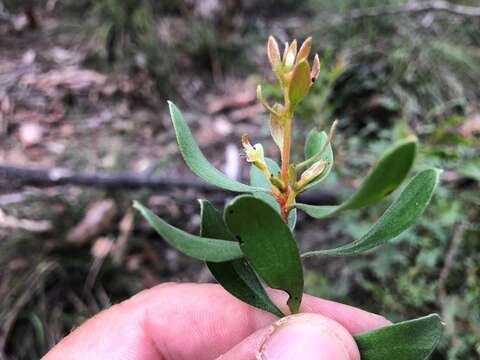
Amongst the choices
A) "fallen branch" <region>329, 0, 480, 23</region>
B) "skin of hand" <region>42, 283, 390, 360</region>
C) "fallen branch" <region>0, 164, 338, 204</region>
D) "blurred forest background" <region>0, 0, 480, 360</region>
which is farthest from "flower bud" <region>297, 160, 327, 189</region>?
"fallen branch" <region>329, 0, 480, 23</region>

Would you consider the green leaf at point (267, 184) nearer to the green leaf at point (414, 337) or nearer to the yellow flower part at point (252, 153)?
the yellow flower part at point (252, 153)

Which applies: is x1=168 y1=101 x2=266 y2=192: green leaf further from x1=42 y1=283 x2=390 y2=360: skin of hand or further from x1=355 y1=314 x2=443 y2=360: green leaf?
x1=42 y1=283 x2=390 y2=360: skin of hand

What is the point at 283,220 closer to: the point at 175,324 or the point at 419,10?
the point at 175,324

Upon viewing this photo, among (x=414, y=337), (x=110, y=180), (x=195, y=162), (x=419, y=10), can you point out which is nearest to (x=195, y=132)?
(x=110, y=180)

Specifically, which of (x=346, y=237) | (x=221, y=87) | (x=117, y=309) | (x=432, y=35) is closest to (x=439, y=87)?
(x=432, y=35)

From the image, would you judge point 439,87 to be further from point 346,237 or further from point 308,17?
point 308,17

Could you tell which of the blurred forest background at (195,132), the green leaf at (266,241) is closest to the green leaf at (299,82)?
the green leaf at (266,241)
